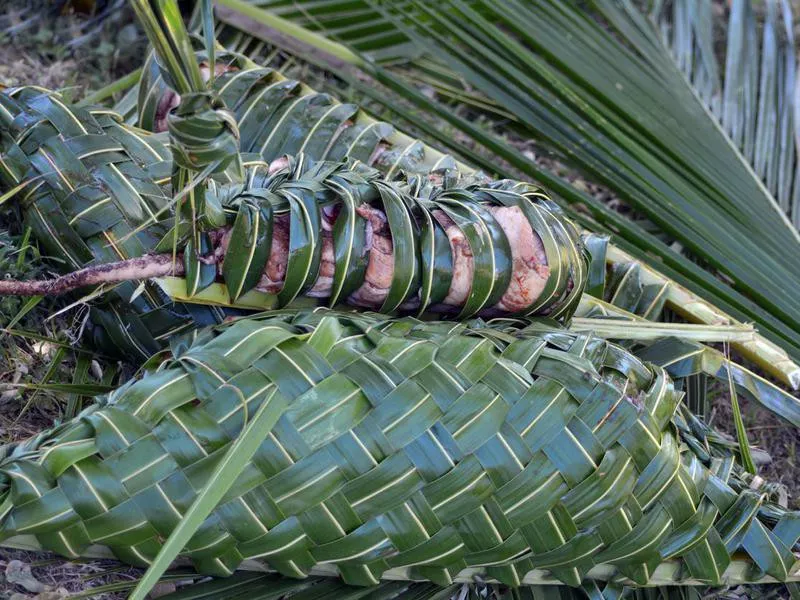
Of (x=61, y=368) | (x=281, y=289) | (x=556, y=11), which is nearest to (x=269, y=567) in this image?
(x=281, y=289)

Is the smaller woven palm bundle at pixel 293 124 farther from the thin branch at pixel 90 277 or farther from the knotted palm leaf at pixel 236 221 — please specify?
the thin branch at pixel 90 277

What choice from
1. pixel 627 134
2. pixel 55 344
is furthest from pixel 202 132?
pixel 627 134

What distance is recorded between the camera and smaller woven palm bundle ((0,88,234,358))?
3.60 feet

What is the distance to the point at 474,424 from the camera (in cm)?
94

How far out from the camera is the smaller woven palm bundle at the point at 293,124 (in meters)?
1.38

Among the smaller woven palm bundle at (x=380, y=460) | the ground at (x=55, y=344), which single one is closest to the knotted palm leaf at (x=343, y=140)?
the ground at (x=55, y=344)

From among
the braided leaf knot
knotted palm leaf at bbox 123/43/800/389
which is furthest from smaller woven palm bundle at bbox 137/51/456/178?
the braided leaf knot

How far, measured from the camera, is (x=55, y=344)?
3.82ft

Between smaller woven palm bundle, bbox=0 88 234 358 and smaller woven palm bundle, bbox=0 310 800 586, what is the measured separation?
14 cm

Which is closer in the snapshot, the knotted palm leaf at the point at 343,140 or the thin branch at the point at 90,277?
the thin branch at the point at 90,277

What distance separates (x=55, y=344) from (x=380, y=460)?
0.51m

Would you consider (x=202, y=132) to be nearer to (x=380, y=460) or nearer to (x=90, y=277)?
(x=90, y=277)

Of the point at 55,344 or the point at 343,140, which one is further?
the point at 343,140

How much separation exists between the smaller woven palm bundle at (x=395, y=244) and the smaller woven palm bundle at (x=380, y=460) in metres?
0.06
